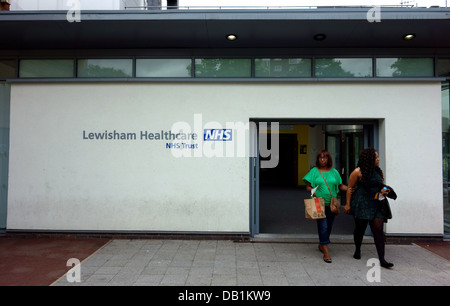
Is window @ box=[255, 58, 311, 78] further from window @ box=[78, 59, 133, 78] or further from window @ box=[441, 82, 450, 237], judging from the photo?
window @ box=[441, 82, 450, 237]

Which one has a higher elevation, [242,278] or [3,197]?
[3,197]

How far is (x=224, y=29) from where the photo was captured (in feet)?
17.7

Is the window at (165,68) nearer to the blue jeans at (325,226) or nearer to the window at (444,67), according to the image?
the blue jeans at (325,226)

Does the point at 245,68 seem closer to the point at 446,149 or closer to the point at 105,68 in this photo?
the point at 105,68

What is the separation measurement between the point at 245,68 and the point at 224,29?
1114 millimetres

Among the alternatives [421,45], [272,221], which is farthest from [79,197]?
[421,45]

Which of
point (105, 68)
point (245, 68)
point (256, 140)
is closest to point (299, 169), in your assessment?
point (256, 140)

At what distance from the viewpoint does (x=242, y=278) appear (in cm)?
422

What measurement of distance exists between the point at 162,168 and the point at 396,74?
5408 mm

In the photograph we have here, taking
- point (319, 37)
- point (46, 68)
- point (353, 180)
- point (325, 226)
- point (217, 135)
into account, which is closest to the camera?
point (353, 180)

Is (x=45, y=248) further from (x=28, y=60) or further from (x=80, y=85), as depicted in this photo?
(x=28, y=60)

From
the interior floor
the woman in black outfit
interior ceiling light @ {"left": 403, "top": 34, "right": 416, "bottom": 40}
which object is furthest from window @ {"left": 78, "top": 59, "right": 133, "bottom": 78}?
interior ceiling light @ {"left": 403, "top": 34, "right": 416, "bottom": 40}
